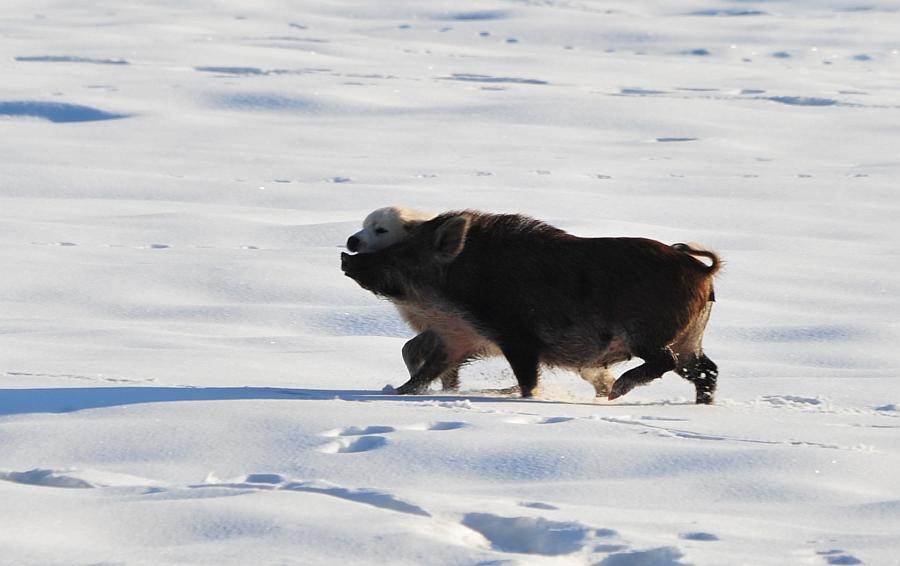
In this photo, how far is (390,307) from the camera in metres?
8.27

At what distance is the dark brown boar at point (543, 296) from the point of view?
611 centimetres

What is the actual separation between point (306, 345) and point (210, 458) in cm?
285

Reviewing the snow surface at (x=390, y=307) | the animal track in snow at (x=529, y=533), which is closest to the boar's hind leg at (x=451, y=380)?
the snow surface at (x=390, y=307)

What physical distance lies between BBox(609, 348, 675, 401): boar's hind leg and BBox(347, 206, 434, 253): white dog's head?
115cm

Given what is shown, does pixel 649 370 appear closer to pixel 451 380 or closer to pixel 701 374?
pixel 701 374

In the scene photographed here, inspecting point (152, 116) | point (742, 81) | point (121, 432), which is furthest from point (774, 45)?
point (121, 432)

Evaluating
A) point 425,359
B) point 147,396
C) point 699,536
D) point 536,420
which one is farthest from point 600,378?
point 699,536

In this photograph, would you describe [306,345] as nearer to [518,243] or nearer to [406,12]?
[518,243]

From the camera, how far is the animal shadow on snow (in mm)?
5109

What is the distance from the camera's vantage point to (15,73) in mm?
17984

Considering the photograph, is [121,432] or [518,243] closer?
[121,432]

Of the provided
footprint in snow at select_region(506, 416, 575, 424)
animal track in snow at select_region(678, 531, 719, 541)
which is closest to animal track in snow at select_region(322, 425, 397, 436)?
footprint in snow at select_region(506, 416, 575, 424)

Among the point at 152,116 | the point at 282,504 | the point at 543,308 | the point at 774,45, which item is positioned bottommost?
the point at 282,504

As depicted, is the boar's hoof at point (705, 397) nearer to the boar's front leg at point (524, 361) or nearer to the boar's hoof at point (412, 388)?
the boar's front leg at point (524, 361)
